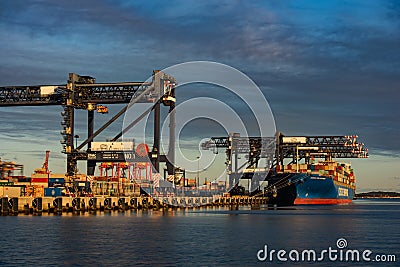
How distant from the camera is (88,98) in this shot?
10969 centimetres

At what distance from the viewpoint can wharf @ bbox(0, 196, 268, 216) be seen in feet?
296

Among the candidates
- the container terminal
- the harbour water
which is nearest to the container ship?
the container terminal

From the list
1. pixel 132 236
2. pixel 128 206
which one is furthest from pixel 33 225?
pixel 128 206

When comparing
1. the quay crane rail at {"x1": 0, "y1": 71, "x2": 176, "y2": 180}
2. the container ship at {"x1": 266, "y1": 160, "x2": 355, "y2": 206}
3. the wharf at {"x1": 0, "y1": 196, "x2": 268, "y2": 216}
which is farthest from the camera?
the container ship at {"x1": 266, "y1": 160, "x2": 355, "y2": 206}

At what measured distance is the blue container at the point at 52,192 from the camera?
349ft

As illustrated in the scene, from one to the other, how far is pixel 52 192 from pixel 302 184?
69.4 metres

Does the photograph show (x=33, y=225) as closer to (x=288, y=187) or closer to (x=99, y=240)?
(x=99, y=240)

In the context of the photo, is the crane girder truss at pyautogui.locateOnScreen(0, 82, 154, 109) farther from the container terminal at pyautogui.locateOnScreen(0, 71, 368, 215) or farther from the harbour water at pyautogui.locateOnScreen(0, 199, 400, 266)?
the harbour water at pyautogui.locateOnScreen(0, 199, 400, 266)

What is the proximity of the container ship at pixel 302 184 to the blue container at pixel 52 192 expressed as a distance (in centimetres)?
6457

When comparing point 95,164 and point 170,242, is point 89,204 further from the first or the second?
point 170,242

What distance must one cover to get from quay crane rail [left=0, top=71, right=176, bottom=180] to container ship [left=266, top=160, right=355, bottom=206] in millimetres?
51577

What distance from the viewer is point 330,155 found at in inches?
7190

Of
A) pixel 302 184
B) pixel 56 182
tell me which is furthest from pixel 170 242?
pixel 302 184

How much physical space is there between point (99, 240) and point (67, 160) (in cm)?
5717
